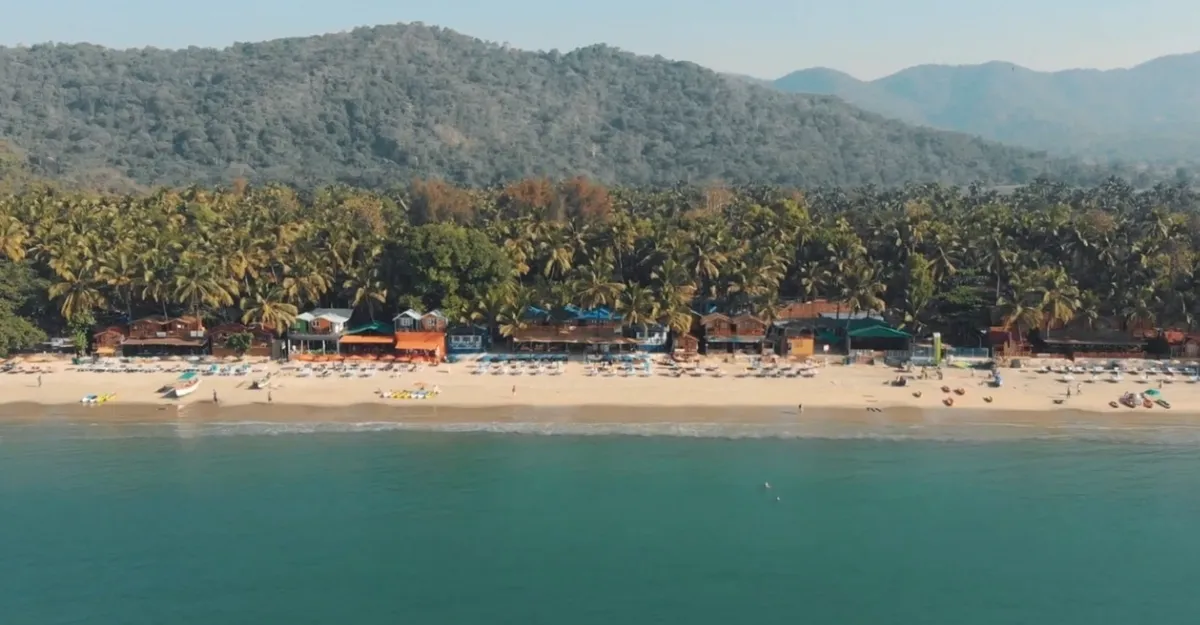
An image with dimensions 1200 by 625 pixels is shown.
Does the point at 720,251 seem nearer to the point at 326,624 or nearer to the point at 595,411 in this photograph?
the point at 595,411

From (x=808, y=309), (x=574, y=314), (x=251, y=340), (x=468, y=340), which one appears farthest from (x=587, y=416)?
(x=251, y=340)

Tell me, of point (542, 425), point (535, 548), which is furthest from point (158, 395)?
point (535, 548)

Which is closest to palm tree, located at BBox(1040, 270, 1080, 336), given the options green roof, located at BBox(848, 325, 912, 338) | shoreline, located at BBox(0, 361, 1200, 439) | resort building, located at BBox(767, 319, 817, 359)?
shoreline, located at BBox(0, 361, 1200, 439)

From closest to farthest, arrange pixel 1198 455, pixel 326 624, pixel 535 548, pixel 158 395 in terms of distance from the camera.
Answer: pixel 326 624
pixel 535 548
pixel 1198 455
pixel 158 395

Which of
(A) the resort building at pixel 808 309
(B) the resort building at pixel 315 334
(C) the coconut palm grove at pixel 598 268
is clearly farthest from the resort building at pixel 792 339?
(B) the resort building at pixel 315 334

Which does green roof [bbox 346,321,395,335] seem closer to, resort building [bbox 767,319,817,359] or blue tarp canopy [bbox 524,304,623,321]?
blue tarp canopy [bbox 524,304,623,321]

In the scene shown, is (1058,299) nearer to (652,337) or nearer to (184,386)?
(652,337)

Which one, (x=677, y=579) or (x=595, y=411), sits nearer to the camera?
(x=677, y=579)
